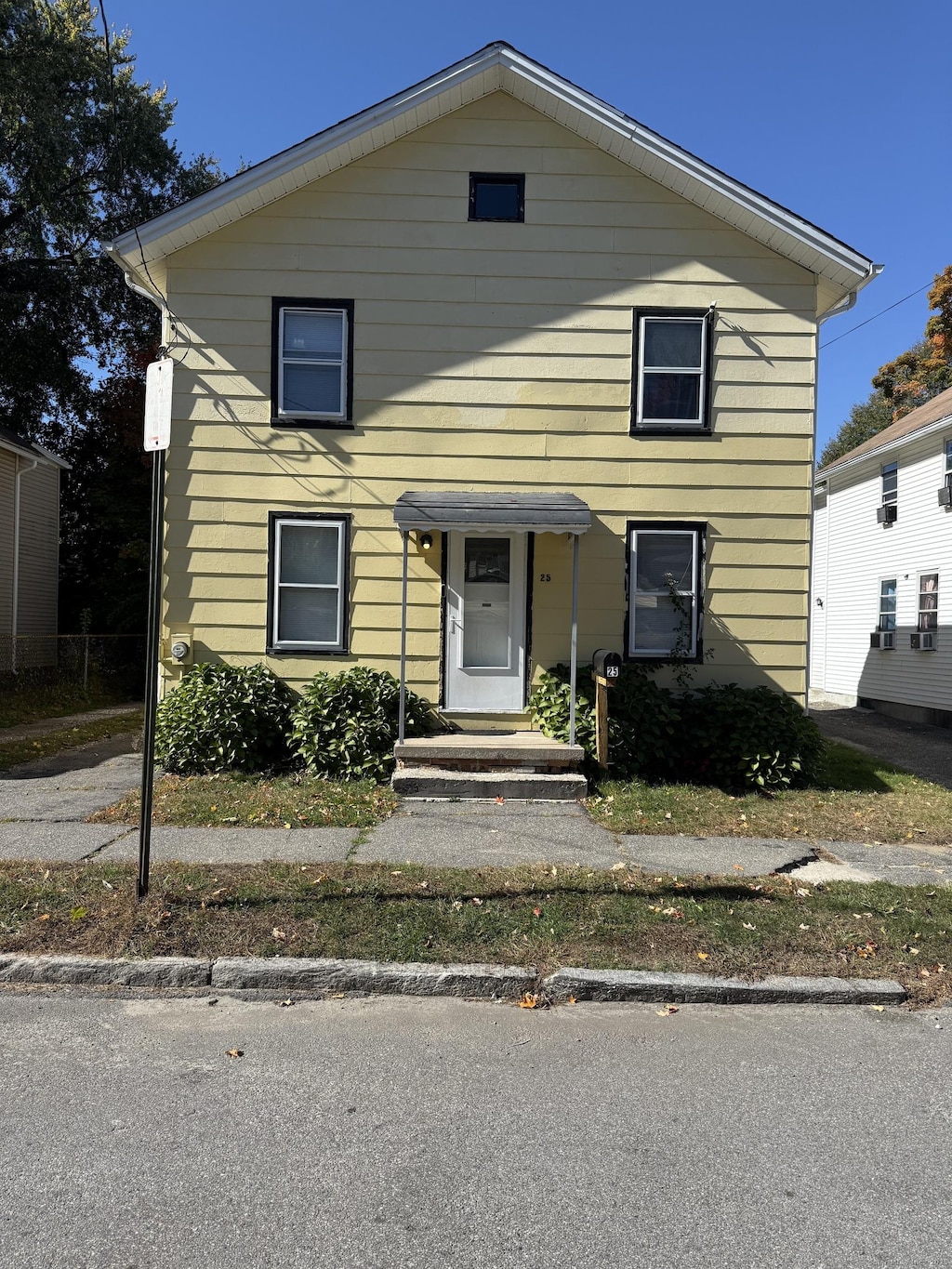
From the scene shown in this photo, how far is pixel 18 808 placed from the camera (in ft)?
26.5

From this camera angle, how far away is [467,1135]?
3.35 m

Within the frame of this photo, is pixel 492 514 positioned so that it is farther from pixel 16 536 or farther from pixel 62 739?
pixel 16 536

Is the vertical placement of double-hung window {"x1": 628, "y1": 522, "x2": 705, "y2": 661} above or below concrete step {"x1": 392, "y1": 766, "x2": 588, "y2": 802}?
above

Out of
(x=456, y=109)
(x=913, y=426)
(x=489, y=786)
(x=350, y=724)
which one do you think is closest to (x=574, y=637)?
(x=489, y=786)

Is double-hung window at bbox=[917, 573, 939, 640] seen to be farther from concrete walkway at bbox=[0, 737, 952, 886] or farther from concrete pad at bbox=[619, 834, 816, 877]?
concrete pad at bbox=[619, 834, 816, 877]

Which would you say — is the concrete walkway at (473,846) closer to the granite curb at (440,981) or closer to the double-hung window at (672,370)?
the granite curb at (440,981)

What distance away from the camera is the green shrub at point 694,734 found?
9453mm

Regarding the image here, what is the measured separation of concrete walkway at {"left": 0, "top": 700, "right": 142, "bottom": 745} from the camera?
1298 cm

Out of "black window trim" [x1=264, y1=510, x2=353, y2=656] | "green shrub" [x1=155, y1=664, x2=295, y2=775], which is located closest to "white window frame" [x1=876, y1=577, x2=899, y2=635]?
"black window trim" [x1=264, y1=510, x2=353, y2=656]

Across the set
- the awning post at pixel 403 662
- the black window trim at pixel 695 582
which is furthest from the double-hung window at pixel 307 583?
the black window trim at pixel 695 582

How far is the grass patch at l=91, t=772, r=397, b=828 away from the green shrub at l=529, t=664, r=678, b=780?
6.77 ft

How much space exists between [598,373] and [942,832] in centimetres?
593

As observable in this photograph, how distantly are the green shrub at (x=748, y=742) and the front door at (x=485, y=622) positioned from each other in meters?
2.00

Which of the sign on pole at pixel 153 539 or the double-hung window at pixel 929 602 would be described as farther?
the double-hung window at pixel 929 602
